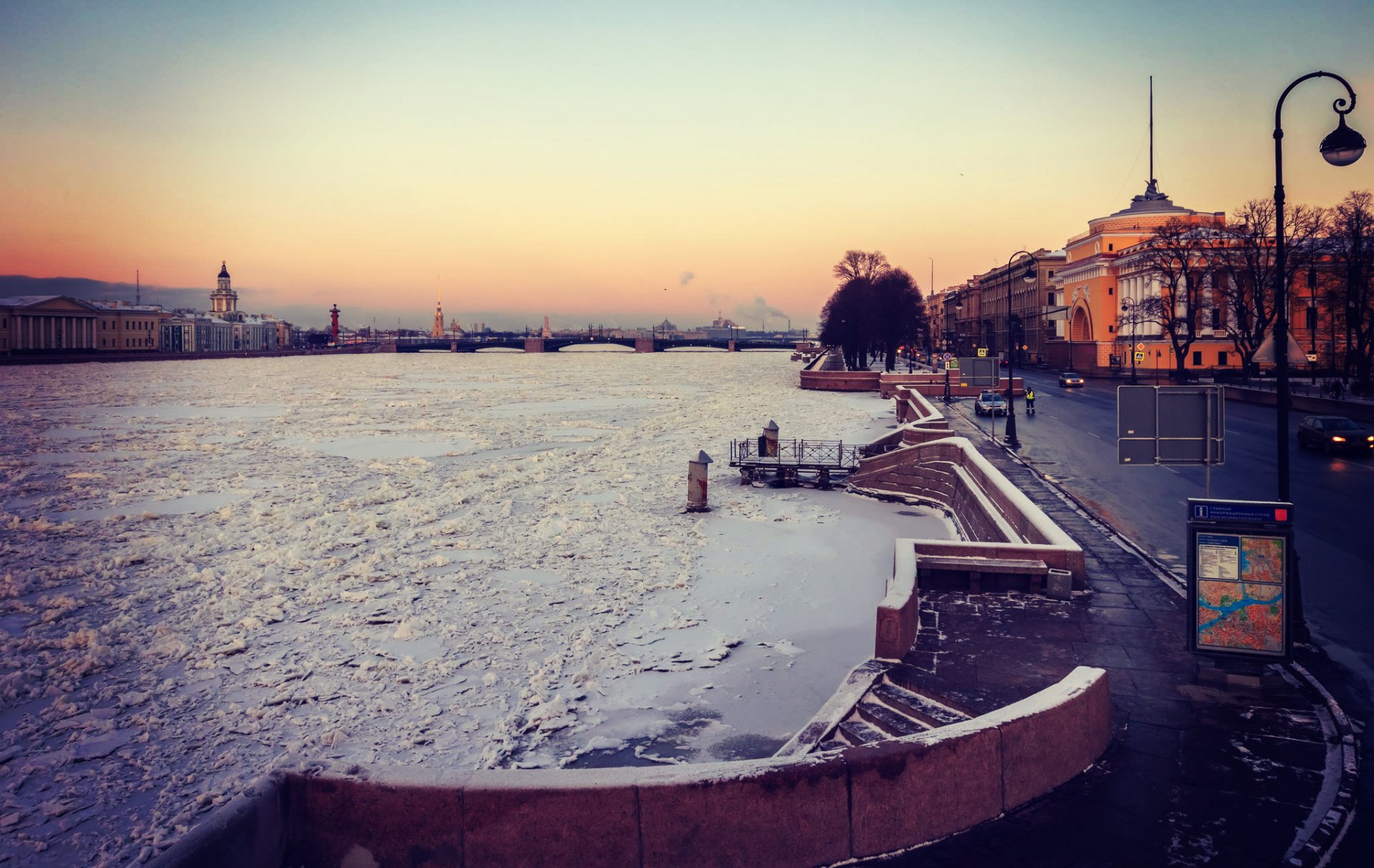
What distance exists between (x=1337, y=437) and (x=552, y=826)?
3168 cm

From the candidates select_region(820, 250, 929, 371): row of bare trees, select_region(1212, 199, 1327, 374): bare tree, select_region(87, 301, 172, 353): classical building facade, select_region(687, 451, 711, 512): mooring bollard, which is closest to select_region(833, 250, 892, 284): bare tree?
select_region(820, 250, 929, 371): row of bare trees

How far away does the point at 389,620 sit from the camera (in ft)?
48.9

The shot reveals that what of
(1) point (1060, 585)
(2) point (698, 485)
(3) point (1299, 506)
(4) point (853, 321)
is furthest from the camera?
(4) point (853, 321)

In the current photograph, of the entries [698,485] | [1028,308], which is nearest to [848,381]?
[1028,308]

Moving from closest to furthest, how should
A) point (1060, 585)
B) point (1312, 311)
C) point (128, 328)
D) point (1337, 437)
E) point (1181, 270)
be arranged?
1. point (1060, 585)
2. point (1337, 437)
3. point (1312, 311)
4. point (1181, 270)
5. point (128, 328)

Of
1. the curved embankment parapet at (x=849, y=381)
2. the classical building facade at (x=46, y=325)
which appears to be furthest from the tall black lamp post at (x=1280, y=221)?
the classical building facade at (x=46, y=325)

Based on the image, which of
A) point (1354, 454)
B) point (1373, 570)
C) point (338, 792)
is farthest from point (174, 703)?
point (1354, 454)

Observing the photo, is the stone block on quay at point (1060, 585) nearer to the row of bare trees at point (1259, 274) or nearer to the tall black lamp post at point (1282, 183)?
the tall black lamp post at point (1282, 183)

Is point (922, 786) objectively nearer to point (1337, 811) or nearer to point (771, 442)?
point (1337, 811)

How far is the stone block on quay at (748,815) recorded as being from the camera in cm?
561

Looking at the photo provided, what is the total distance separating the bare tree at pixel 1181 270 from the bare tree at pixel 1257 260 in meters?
1.59

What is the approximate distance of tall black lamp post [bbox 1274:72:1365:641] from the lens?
9.88 meters

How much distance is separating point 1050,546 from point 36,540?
22.0 metres

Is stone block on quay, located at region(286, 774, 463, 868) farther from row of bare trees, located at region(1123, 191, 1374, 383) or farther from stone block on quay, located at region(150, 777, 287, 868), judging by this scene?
row of bare trees, located at region(1123, 191, 1374, 383)
